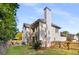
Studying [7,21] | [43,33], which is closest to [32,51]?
[43,33]

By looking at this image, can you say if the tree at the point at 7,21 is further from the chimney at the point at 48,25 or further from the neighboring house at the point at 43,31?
the chimney at the point at 48,25

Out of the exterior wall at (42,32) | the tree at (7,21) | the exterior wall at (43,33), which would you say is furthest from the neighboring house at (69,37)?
the tree at (7,21)

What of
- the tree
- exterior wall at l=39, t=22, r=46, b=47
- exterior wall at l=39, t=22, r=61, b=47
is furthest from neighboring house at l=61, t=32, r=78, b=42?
the tree

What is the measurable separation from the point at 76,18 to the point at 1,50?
0.86m

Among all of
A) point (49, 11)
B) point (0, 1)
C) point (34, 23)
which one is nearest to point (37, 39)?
point (34, 23)

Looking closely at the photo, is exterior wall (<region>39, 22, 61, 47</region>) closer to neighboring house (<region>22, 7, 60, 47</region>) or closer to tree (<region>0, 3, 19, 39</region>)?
neighboring house (<region>22, 7, 60, 47</region>)

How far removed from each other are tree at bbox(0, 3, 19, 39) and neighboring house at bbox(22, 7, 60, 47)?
0.13m

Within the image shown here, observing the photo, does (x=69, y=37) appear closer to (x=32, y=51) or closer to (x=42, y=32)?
(x=42, y=32)

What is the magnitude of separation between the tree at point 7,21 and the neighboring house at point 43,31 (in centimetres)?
13

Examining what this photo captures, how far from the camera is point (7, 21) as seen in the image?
2.47 metres

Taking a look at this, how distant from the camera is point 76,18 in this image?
243 centimetres

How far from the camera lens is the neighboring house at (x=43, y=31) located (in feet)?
8.04

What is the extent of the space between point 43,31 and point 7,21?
0.40m

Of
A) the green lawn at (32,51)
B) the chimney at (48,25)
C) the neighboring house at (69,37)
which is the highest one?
the chimney at (48,25)
